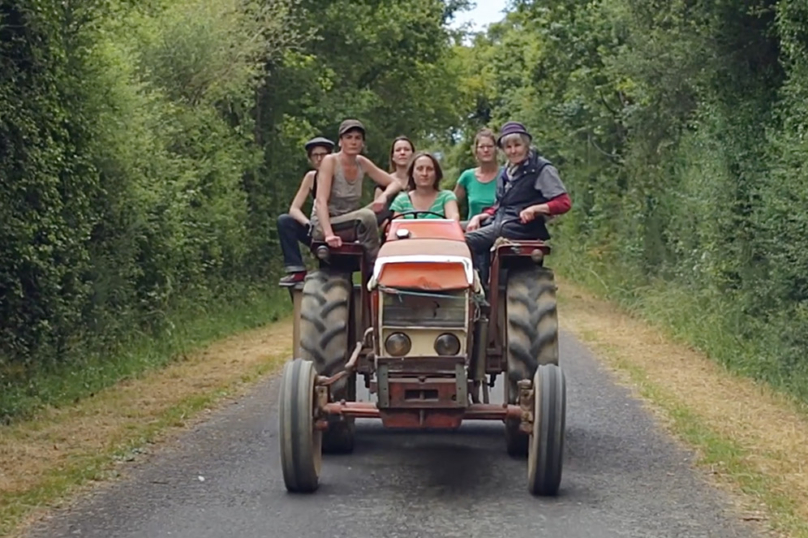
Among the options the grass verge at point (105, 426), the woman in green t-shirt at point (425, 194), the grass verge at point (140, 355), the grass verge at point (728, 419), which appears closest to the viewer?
the grass verge at point (728, 419)

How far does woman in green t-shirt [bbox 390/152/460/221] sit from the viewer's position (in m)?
9.96

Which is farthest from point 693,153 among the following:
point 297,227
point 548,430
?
point 548,430

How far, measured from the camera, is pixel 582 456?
383 inches

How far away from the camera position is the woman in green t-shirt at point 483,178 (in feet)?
35.1

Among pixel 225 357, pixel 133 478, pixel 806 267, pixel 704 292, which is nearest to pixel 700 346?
pixel 704 292

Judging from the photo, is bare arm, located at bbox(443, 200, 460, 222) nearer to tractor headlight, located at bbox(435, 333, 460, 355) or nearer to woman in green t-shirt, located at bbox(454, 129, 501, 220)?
woman in green t-shirt, located at bbox(454, 129, 501, 220)

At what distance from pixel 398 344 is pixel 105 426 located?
3664mm

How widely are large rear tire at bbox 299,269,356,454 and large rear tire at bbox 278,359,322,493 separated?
2.76 feet

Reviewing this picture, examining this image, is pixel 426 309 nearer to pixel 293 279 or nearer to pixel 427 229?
pixel 427 229

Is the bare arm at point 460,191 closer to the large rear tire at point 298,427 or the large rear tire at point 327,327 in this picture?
the large rear tire at point 327,327

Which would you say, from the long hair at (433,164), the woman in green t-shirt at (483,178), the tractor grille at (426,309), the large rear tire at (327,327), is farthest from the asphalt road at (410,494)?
the long hair at (433,164)

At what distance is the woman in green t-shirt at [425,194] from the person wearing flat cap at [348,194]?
0.88 ft

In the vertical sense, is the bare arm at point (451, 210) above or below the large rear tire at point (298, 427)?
above

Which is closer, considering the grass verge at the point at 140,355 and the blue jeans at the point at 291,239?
the blue jeans at the point at 291,239
